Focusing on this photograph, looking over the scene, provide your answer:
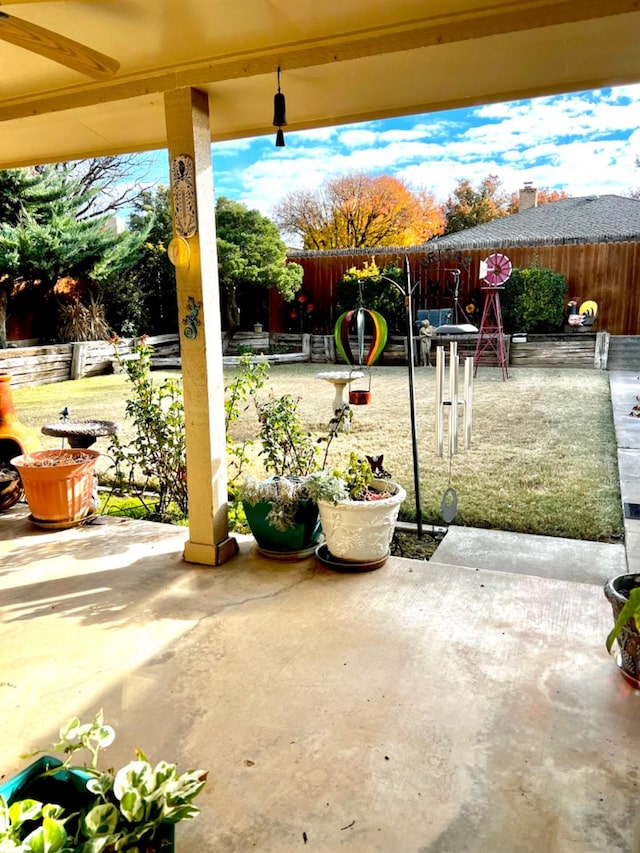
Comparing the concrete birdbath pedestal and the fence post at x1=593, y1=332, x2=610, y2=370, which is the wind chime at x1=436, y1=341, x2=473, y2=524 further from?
the fence post at x1=593, y1=332, x2=610, y2=370

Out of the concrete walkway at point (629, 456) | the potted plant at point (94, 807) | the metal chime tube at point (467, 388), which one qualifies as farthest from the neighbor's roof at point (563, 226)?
the potted plant at point (94, 807)

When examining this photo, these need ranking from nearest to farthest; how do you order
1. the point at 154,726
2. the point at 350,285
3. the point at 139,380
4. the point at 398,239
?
the point at 154,726 < the point at 139,380 < the point at 350,285 < the point at 398,239

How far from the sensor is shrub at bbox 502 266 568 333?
12797 mm

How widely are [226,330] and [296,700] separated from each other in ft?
43.6

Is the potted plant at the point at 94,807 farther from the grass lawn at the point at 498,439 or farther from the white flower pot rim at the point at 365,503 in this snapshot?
the grass lawn at the point at 498,439

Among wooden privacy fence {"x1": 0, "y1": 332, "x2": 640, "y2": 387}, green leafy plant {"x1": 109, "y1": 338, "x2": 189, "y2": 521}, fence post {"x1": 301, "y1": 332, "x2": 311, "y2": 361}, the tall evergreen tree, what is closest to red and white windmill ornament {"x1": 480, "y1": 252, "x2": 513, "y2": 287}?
wooden privacy fence {"x1": 0, "y1": 332, "x2": 640, "y2": 387}

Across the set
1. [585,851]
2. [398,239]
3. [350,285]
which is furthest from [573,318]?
[585,851]

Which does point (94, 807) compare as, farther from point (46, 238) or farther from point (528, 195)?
point (528, 195)

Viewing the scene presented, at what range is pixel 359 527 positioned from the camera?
2.95m

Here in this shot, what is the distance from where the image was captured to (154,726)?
194 cm

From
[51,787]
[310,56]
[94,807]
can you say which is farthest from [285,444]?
[94,807]

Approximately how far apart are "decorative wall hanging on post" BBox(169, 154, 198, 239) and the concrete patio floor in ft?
5.30

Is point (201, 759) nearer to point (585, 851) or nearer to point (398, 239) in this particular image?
point (585, 851)

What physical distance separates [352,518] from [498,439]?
3597 mm
